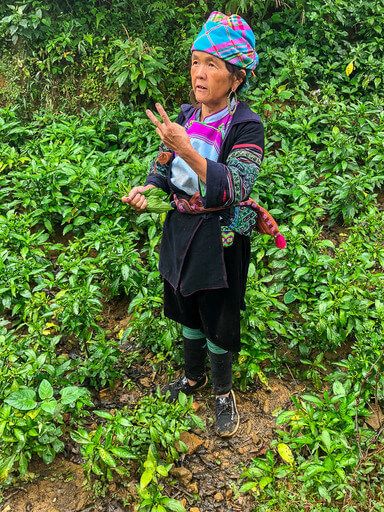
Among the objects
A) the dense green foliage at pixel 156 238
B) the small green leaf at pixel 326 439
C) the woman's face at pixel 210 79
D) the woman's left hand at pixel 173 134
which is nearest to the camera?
the woman's left hand at pixel 173 134

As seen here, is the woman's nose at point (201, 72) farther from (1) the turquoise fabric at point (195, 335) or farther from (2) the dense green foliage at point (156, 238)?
(2) the dense green foliage at point (156, 238)

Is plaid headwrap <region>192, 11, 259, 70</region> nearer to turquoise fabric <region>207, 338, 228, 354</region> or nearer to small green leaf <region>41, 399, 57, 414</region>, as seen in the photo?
turquoise fabric <region>207, 338, 228, 354</region>

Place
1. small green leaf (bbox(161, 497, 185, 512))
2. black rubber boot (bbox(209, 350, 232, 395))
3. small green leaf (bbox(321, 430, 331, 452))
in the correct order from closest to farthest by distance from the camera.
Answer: small green leaf (bbox(161, 497, 185, 512)) → small green leaf (bbox(321, 430, 331, 452)) → black rubber boot (bbox(209, 350, 232, 395))

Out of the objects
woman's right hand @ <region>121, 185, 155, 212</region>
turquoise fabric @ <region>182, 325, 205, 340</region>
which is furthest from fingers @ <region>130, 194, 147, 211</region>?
turquoise fabric @ <region>182, 325, 205, 340</region>

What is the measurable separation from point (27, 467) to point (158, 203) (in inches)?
61.0

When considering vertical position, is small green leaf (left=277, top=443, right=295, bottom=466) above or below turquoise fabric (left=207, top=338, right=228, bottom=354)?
below

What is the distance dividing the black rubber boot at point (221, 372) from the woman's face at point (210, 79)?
141 centimetres

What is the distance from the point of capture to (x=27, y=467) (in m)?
2.65

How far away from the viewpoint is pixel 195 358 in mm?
3047

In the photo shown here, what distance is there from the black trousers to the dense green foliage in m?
0.46

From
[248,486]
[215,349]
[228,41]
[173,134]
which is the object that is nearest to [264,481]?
[248,486]

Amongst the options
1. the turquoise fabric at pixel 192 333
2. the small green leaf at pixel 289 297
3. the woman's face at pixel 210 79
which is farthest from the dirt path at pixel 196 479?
the woman's face at pixel 210 79

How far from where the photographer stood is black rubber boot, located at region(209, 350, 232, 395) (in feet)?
9.45

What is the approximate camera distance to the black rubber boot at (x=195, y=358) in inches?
118
